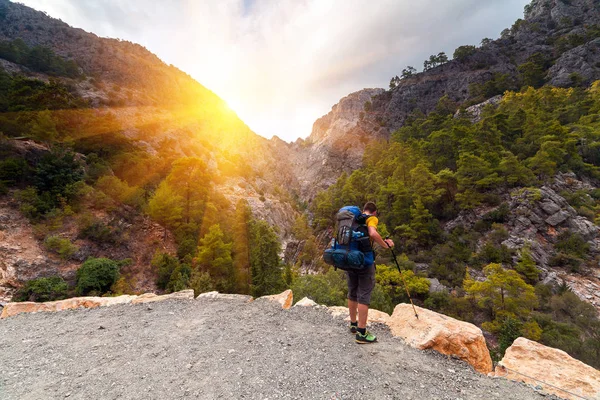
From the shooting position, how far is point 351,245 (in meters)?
3.87

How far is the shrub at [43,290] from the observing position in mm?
11391

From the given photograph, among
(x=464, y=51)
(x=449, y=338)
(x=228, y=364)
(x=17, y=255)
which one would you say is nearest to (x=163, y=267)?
(x=17, y=255)

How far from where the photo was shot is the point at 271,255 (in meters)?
17.0

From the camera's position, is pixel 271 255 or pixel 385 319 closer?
pixel 385 319

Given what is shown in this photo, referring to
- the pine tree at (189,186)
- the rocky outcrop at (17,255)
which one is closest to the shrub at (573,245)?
the pine tree at (189,186)

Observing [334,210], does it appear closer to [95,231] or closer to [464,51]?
[95,231]

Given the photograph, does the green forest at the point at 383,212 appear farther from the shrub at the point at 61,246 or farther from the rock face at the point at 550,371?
the rock face at the point at 550,371

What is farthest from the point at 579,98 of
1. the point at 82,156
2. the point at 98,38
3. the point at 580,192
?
the point at 98,38

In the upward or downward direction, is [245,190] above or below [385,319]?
above

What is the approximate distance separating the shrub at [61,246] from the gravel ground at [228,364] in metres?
11.5

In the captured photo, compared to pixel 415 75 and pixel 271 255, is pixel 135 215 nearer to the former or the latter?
pixel 271 255

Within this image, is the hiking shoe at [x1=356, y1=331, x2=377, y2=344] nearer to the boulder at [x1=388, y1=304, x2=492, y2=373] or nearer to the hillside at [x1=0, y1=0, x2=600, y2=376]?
the boulder at [x1=388, y1=304, x2=492, y2=373]

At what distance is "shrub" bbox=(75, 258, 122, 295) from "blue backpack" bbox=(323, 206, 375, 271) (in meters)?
15.6

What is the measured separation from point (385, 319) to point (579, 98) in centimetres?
4781
